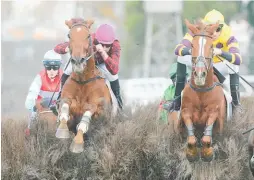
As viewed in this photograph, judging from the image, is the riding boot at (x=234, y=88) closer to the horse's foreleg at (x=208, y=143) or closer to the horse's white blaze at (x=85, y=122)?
the horse's foreleg at (x=208, y=143)

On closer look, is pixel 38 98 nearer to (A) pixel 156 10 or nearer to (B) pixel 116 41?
(B) pixel 116 41

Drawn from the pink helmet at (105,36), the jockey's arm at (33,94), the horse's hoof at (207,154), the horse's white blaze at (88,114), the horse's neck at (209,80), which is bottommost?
the horse's hoof at (207,154)

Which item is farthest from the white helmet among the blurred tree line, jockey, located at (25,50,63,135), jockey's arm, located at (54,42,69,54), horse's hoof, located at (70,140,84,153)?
the blurred tree line

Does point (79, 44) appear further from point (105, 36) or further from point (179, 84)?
point (179, 84)

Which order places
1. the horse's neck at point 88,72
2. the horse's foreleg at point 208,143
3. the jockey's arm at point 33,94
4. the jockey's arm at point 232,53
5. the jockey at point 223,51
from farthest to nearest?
the jockey's arm at point 33,94 → the horse's neck at point 88,72 → the jockey at point 223,51 → the jockey's arm at point 232,53 → the horse's foreleg at point 208,143

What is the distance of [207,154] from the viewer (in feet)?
20.4

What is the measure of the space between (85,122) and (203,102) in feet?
3.82

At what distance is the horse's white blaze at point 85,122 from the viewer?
644 cm

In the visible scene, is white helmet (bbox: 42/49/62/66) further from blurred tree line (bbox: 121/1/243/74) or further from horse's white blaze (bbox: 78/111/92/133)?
blurred tree line (bbox: 121/1/243/74)

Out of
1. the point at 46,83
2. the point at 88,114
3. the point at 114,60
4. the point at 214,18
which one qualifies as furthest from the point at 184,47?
the point at 46,83

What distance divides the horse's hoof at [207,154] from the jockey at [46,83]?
6.44ft

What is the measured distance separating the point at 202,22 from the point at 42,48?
16384 millimetres

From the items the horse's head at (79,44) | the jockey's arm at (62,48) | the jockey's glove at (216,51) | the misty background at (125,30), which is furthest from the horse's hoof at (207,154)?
the misty background at (125,30)

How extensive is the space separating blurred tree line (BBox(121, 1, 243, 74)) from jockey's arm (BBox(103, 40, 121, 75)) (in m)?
11.3
